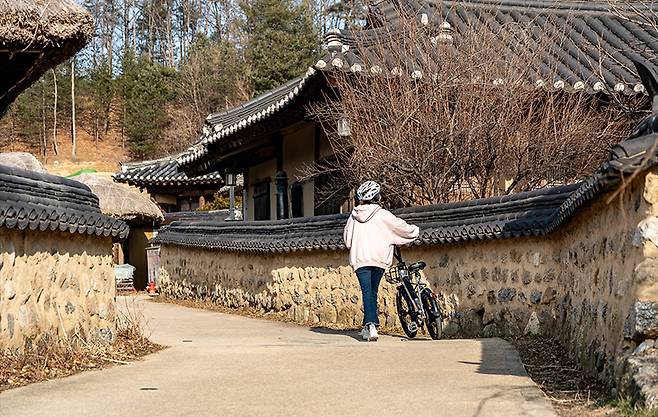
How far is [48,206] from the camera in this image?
7215 millimetres

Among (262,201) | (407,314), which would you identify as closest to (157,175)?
(262,201)

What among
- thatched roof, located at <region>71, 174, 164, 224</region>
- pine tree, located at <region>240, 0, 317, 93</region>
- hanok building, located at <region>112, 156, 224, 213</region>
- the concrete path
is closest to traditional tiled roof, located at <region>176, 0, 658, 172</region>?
the concrete path

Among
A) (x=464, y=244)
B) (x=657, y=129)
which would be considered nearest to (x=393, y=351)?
(x=464, y=244)

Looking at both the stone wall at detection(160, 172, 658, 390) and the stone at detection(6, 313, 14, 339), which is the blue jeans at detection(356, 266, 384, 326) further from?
the stone at detection(6, 313, 14, 339)

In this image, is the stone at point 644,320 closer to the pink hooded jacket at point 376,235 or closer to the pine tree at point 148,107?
the pink hooded jacket at point 376,235

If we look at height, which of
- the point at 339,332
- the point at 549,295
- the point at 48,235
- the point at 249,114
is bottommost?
the point at 339,332

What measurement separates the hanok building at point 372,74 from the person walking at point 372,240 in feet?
9.14

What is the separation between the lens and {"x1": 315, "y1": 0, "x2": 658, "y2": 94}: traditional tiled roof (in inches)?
509

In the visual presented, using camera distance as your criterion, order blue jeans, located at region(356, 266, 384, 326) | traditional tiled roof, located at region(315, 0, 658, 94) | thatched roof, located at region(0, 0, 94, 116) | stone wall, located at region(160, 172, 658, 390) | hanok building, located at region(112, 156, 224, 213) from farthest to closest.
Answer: hanok building, located at region(112, 156, 224, 213)
traditional tiled roof, located at region(315, 0, 658, 94)
blue jeans, located at region(356, 266, 384, 326)
thatched roof, located at region(0, 0, 94, 116)
stone wall, located at region(160, 172, 658, 390)

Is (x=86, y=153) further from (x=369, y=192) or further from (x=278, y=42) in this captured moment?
(x=369, y=192)

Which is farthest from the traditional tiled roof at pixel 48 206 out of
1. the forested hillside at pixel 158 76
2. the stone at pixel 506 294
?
the forested hillside at pixel 158 76

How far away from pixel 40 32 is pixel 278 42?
32.6 metres

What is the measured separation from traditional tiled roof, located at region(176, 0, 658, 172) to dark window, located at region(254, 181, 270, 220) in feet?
5.89

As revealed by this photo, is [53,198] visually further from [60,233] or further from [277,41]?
[277,41]
